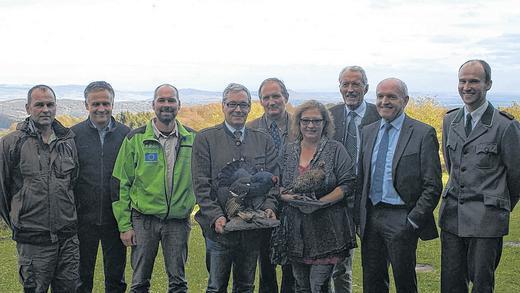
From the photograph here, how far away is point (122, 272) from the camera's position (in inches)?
243

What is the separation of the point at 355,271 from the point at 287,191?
9.06 meters

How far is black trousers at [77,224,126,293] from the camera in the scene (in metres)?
5.96

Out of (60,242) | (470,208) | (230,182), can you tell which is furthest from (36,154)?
(470,208)

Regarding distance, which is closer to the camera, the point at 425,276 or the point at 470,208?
the point at 470,208

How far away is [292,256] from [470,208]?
61.2 inches

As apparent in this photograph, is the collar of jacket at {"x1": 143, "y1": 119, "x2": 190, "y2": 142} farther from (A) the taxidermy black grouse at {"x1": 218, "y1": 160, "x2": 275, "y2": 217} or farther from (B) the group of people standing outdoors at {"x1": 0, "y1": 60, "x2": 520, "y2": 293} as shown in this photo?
(A) the taxidermy black grouse at {"x1": 218, "y1": 160, "x2": 275, "y2": 217}

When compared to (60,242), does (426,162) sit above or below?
above

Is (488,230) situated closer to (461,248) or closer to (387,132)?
(461,248)

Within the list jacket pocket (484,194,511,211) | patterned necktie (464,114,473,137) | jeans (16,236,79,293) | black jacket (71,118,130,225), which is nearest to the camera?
jacket pocket (484,194,511,211)

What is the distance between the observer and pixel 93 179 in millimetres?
5836

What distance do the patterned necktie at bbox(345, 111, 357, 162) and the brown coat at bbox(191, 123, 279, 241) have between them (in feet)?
3.02

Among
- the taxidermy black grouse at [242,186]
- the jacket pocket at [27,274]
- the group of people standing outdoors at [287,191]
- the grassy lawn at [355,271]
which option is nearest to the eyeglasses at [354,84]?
the group of people standing outdoors at [287,191]

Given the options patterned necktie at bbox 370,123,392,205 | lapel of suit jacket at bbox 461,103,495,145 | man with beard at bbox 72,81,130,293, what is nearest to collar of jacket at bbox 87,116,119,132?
man with beard at bbox 72,81,130,293

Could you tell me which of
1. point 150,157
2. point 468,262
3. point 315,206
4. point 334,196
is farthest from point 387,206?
point 150,157
